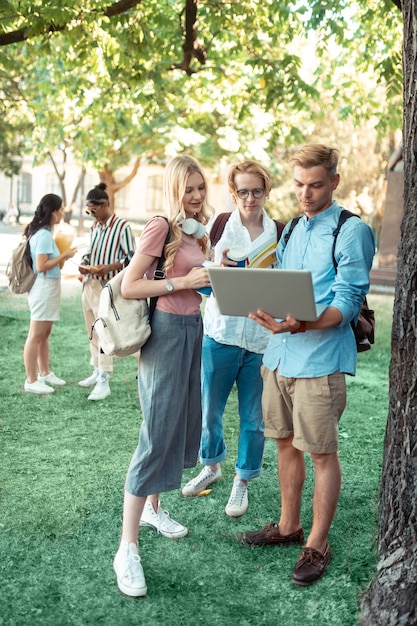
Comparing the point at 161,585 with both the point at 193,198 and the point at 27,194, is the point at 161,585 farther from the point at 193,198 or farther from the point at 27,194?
the point at 27,194

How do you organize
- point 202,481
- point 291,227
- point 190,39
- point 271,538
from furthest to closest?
point 190,39 < point 202,481 < point 271,538 < point 291,227

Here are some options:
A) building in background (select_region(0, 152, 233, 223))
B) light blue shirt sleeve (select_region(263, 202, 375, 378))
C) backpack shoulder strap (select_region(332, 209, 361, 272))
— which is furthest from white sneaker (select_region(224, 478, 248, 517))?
building in background (select_region(0, 152, 233, 223))

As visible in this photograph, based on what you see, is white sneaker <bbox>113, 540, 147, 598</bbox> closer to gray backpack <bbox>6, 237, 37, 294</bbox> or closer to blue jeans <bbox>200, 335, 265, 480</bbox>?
blue jeans <bbox>200, 335, 265, 480</bbox>

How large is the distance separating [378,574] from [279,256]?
1662 mm

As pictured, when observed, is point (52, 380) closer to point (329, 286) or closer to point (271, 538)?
point (271, 538)

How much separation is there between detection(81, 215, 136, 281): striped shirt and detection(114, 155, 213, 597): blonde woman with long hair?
3484 millimetres

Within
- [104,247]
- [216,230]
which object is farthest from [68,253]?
[216,230]

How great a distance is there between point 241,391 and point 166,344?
1.02 m

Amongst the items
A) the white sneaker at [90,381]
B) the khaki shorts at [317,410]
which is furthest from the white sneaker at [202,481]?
the white sneaker at [90,381]

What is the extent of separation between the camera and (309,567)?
12.0ft

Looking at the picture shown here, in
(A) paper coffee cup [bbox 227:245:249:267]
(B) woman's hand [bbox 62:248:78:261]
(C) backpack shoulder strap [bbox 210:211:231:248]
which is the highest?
(C) backpack shoulder strap [bbox 210:211:231:248]

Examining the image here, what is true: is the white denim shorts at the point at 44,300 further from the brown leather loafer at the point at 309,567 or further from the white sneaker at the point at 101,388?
the brown leather loafer at the point at 309,567

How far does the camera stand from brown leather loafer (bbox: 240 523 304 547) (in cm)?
404

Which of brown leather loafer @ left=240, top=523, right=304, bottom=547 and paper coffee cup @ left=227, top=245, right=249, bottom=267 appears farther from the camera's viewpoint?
brown leather loafer @ left=240, top=523, right=304, bottom=547
